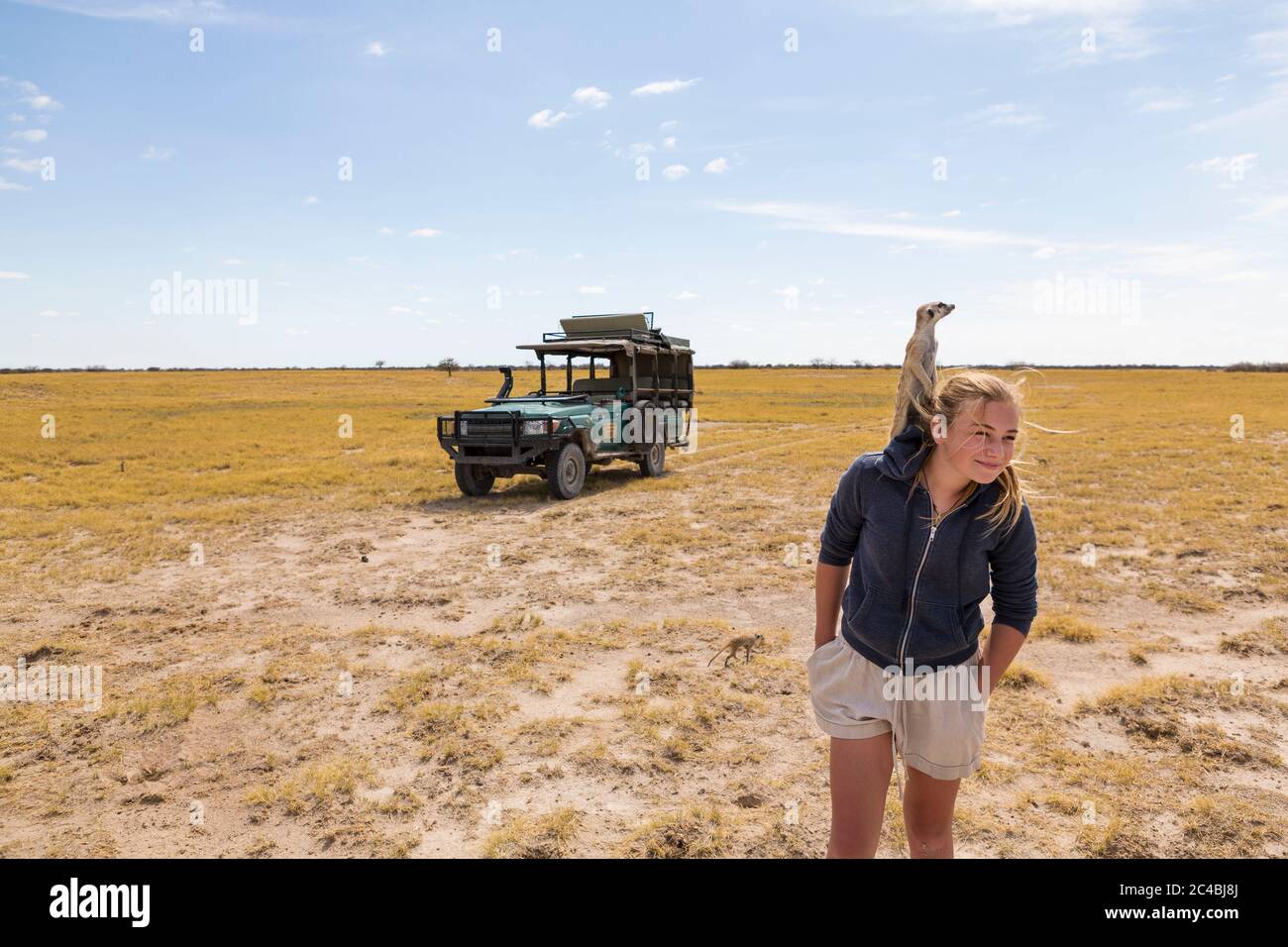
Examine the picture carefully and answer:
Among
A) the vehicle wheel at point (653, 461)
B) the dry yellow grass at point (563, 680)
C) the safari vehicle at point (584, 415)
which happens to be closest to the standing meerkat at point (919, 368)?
the dry yellow grass at point (563, 680)

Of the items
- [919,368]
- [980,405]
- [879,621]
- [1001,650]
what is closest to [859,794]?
[879,621]

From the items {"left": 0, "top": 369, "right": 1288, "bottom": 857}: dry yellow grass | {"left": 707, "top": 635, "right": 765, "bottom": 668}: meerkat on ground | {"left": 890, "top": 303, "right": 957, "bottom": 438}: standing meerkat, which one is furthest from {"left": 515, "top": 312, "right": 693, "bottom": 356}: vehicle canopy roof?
{"left": 890, "top": 303, "right": 957, "bottom": 438}: standing meerkat

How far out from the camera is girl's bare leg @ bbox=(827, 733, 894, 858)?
1.99 m

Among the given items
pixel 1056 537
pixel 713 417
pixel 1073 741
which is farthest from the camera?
pixel 713 417

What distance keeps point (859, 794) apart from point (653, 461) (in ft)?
38.6

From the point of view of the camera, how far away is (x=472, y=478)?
11.4 meters

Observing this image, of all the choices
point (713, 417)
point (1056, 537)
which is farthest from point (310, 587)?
point (713, 417)

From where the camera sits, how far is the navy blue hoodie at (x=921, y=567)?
199 cm

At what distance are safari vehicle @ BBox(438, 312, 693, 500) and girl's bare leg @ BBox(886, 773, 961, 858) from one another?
878cm

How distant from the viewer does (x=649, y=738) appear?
3939 mm

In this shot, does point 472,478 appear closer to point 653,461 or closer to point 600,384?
point 600,384

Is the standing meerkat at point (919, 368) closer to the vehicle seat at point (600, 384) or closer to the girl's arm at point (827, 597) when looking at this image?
the girl's arm at point (827, 597)

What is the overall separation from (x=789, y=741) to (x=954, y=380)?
2.49 meters

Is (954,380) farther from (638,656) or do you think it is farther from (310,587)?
(310,587)
